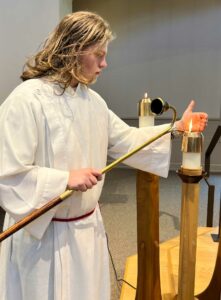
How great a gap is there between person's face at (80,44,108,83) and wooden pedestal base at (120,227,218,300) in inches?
45.3

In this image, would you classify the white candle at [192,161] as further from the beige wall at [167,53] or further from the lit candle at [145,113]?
the beige wall at [167,53]

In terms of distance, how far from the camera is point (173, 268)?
201 cm

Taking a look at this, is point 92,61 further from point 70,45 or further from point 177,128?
point 177,128

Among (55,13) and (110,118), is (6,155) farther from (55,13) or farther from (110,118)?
(55,13)

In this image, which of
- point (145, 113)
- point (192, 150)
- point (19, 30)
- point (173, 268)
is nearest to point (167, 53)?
point (19, 30)

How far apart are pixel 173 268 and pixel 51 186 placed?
1231 mm

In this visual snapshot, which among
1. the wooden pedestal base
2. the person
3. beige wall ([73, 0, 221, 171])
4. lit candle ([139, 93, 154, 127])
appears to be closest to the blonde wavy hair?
the person

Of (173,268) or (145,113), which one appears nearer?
(145,113)

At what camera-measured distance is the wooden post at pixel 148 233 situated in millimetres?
1406

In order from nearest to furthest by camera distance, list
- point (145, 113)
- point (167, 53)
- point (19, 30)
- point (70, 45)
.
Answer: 1. point (70, 45)
2. point (145, 113)
3. point (19, 30)
4. point (167, 53)

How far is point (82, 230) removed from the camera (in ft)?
3.96

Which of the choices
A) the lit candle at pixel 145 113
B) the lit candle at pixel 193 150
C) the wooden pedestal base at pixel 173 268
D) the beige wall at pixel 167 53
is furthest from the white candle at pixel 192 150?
the beige wall at pixel 167 53

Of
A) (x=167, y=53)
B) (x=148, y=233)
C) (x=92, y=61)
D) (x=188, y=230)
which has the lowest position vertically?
(x=148, y=233)

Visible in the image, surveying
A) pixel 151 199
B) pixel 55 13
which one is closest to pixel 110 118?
pixel 151 199
